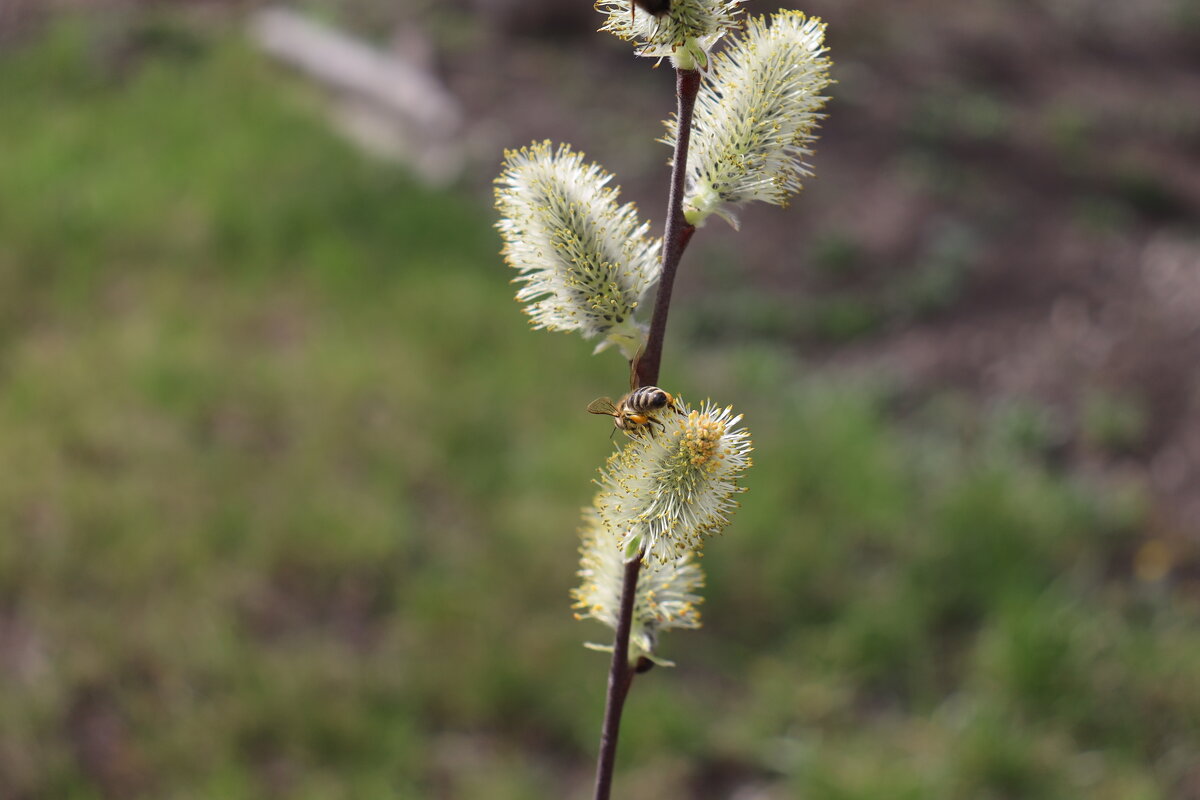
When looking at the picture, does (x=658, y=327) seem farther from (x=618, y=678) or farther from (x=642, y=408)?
(x=618, y=678)

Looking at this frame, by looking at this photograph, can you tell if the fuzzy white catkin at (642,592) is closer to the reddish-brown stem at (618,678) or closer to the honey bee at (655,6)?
the reddish-brown stem at (618,678)

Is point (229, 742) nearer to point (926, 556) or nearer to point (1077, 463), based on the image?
point (926, 556)

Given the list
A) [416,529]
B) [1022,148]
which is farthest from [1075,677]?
[1022,148]

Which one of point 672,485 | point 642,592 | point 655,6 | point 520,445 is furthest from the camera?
point 520,445

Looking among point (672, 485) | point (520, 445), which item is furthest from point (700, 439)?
point (520, 445)

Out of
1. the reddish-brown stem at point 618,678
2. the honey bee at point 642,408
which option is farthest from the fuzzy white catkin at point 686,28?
the reddish-brown stem at point 618,678
